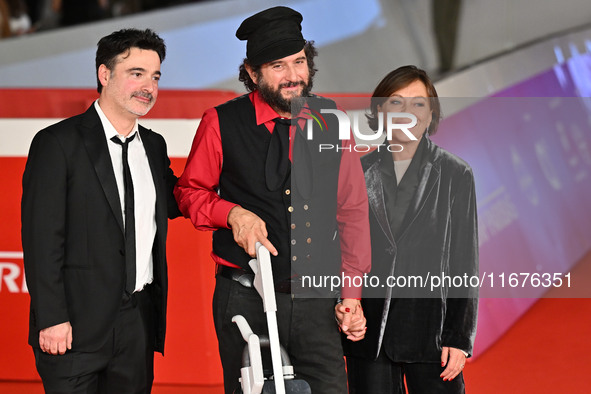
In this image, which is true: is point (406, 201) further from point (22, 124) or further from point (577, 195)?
point (22, 124)

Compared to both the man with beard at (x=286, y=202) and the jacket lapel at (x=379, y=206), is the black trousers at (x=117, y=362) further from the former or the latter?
the jacket lapel at (x=379, y=206)

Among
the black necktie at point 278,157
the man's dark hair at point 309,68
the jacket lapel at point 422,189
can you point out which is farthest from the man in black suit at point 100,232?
the jacket lapel at point 422,189

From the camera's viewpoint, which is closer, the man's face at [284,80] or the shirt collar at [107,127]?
the man's face at [284,80]

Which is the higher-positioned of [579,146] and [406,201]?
[579,146]

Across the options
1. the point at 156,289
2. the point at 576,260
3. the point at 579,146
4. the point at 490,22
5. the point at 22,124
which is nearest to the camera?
the point at 156,289

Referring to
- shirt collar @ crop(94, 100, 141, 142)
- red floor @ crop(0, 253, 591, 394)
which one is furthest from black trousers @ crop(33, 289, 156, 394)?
red floor @ crop(0, 253, 591, 394)

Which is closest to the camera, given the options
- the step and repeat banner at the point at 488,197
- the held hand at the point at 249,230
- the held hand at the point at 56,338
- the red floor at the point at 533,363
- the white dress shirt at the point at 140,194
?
the held hand at the point at 249,230

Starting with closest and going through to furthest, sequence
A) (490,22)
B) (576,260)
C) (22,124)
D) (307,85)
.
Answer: (307,85)
(576,260)
(22,124)
(490,22)

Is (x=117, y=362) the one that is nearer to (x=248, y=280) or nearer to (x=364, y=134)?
(x=248, y=280)

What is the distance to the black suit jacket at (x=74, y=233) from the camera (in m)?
2.36

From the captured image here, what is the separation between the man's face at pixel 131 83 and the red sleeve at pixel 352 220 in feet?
2.07

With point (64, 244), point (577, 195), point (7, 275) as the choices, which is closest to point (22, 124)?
point (7, 275)

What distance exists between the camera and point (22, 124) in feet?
12.0

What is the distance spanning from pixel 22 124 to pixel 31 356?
1.06 meters
